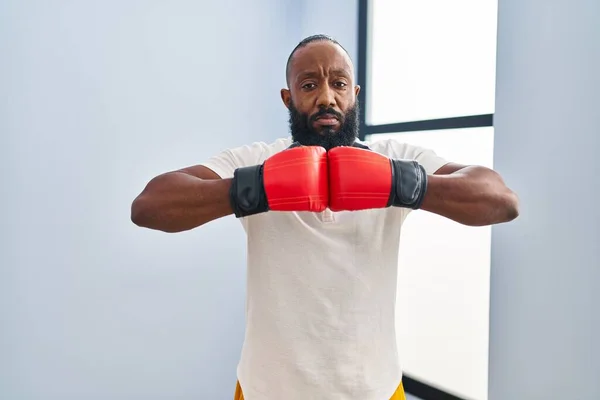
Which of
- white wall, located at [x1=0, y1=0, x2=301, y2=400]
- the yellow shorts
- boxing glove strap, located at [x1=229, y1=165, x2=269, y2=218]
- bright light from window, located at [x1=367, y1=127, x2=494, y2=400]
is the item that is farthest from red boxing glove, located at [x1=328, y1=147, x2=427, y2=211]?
white wall, located at [x1=0, y1=0, x2=301, y2=400]

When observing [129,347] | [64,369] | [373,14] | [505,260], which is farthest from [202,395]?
[373,14]

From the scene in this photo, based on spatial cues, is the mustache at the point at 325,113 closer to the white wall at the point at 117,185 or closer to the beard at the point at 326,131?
the beard at the point at 326,131

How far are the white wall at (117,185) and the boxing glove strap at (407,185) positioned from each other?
1192mm

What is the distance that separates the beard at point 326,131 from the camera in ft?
3.44

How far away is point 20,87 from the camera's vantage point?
1398mm

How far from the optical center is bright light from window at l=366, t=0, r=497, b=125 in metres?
1.59

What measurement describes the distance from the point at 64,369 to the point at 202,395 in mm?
595

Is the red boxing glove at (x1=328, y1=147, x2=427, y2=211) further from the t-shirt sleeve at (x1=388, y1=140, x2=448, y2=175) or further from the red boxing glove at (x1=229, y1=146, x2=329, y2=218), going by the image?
the t-shirt sleeve at (x1=388, y1=140, x2=448, y2=175)

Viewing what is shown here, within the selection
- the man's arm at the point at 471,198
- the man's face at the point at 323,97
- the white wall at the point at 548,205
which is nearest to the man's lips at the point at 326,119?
the man's face at the point at 323,97

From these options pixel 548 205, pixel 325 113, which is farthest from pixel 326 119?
pixel 548 205

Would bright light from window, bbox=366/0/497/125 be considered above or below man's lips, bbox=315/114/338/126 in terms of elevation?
above

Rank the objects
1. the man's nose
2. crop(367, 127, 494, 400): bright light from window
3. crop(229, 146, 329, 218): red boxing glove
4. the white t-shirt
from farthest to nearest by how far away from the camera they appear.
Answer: crop(367, 127, 494, 400): bright light from window, the man's nose, the white t-shirt, crop(229, 146, 329, 218): red boxing glove

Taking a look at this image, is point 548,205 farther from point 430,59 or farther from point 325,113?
point 430,59

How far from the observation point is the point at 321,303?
0.95 meters
